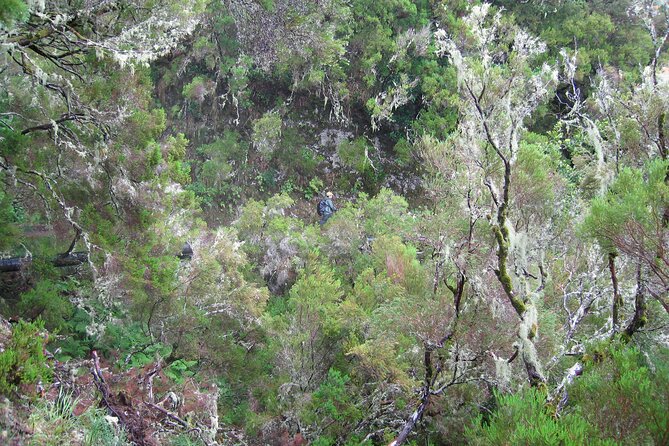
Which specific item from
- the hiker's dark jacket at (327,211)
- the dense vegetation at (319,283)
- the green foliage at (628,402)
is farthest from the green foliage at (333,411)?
the hiker's dark jacket at (327,211)

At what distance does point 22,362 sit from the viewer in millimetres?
3145

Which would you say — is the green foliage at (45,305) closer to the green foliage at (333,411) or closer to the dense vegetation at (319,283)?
the dense vegetation at (319,283)

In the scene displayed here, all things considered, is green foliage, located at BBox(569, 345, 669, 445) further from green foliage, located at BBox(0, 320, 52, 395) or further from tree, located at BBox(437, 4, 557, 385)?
green foliage, located at BBox(0, 320, 52, 395)

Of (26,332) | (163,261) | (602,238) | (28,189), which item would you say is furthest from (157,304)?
(602,238)

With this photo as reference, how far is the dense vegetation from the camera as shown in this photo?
131 inches

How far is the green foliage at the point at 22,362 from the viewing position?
3.03 meters

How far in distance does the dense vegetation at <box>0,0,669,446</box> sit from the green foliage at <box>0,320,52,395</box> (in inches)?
0.5

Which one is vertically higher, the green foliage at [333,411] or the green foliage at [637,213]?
the green foliage at [637,213]

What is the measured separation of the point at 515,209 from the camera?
6730mm

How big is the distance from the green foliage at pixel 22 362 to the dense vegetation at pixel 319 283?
0.01 meters

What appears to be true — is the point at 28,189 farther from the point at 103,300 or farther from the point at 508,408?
the point at 508,408

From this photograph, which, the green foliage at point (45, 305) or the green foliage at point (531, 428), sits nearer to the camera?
the green foliage at point (531, 428)

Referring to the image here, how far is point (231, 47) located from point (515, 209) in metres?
11.9

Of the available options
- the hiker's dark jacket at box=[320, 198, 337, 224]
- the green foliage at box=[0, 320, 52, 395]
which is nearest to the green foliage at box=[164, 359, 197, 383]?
the green foliage at box=[0, 320, 52, 395]
